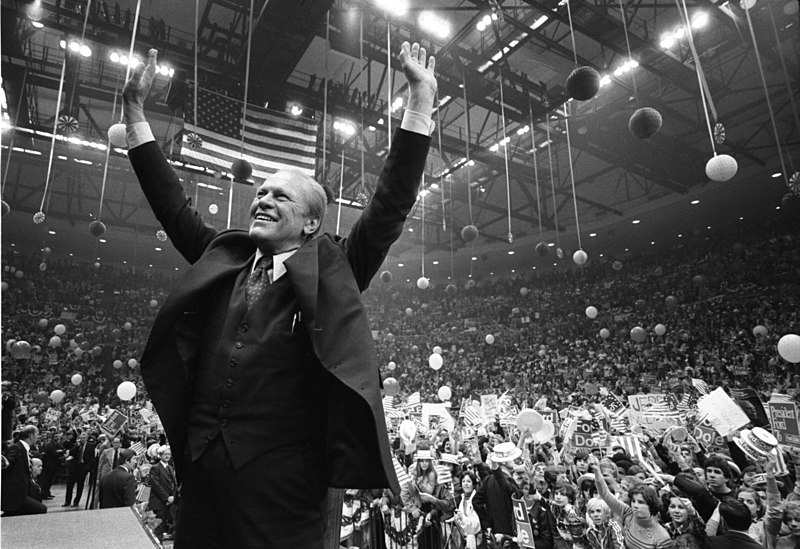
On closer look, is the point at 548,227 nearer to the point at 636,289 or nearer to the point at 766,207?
the point at 636,289

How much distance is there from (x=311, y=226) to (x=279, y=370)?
1.43 feet

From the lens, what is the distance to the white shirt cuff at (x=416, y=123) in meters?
1.17

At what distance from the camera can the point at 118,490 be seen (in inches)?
245

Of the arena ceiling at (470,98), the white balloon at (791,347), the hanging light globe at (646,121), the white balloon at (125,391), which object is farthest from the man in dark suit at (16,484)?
the white balloon at (791,347)

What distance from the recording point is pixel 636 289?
18.9 metres

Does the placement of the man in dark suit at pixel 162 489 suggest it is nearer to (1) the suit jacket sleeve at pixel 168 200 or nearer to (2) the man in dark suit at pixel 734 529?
(2) the man in dark suit at pixel 734 529

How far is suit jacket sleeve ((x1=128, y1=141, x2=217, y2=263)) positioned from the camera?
4.40ft

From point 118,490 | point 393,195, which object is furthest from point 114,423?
point 393,195

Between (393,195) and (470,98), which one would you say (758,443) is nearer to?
(393,195)

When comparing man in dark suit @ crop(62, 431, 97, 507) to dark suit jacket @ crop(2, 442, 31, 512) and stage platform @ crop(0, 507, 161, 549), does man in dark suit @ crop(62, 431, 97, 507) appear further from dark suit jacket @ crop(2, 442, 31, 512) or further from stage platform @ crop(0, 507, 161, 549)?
stage platform @ crop(0, 507, 161, 549)

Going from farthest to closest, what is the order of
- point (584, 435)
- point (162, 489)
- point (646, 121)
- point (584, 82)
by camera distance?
point (584, 435)
point (162, 489)
point (646, 121)
point (584, 82)

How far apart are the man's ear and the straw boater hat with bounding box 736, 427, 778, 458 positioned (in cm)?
503

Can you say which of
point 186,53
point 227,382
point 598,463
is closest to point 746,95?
point 598,463

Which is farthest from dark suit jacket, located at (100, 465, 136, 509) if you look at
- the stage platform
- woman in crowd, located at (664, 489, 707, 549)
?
woman in crowd, located at (664, 489, 707, 549)
